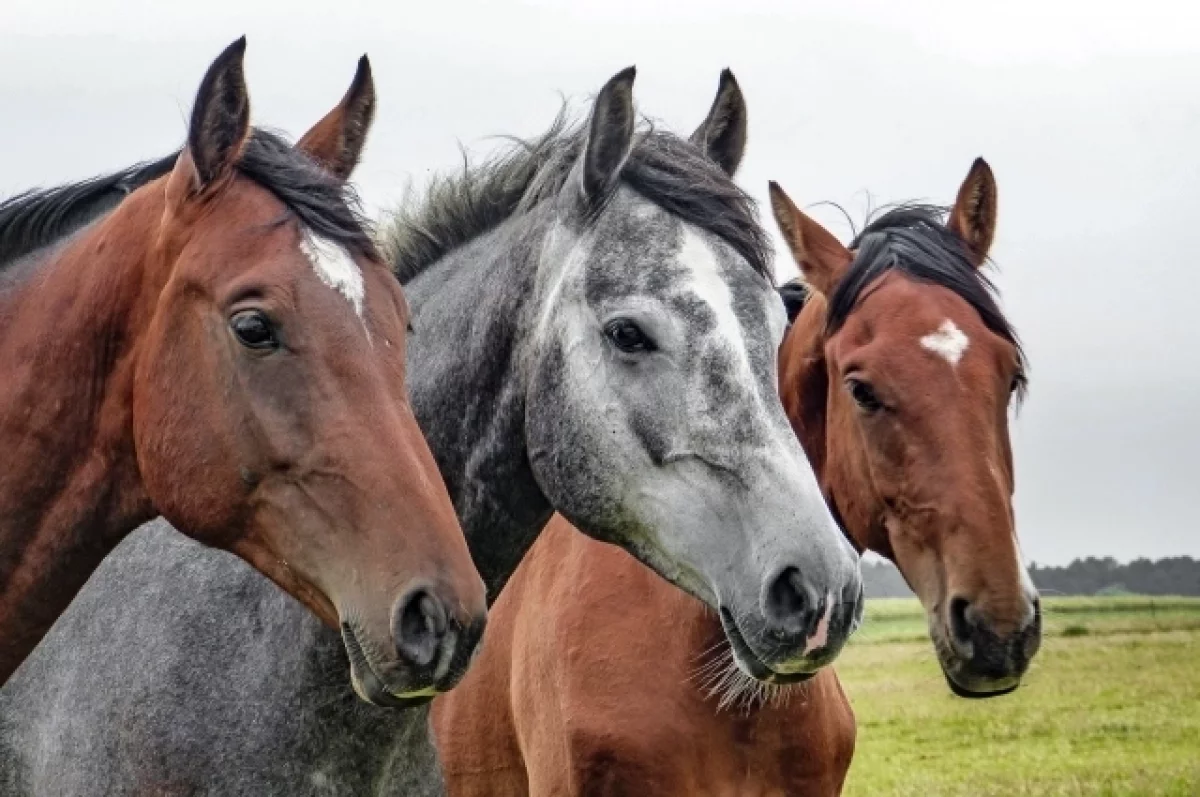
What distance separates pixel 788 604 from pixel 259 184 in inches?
71.4

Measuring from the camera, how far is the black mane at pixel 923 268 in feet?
21.2

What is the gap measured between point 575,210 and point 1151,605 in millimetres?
46447

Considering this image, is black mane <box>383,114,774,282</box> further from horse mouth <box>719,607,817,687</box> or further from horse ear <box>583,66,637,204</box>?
horse mouth <box>719,607,817,687</box>

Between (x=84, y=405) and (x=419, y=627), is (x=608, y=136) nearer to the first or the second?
(x=84, y=405)

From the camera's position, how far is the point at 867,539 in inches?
249

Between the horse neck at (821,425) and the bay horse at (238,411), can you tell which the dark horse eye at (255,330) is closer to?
the bay horse at (238,411)

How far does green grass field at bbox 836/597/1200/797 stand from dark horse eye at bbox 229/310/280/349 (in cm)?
337

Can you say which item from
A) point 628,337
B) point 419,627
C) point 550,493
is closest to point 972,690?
point 550,493

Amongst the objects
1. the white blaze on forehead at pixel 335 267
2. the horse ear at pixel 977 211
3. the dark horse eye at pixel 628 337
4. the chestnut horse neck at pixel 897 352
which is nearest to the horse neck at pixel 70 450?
the white blaze on forehead at pixel 335 267

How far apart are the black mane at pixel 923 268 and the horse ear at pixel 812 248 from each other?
0.10m

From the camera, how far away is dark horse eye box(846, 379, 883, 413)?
619cm

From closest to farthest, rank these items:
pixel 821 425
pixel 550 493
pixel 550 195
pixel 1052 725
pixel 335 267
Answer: pixel 335 267 → pixel 550 493 → pixel 550 195 → pixel 821 425 → pixel 1052 725

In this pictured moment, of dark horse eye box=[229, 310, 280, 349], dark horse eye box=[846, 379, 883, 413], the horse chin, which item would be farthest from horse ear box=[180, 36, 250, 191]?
the horse chin

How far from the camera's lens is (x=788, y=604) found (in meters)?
4.25
